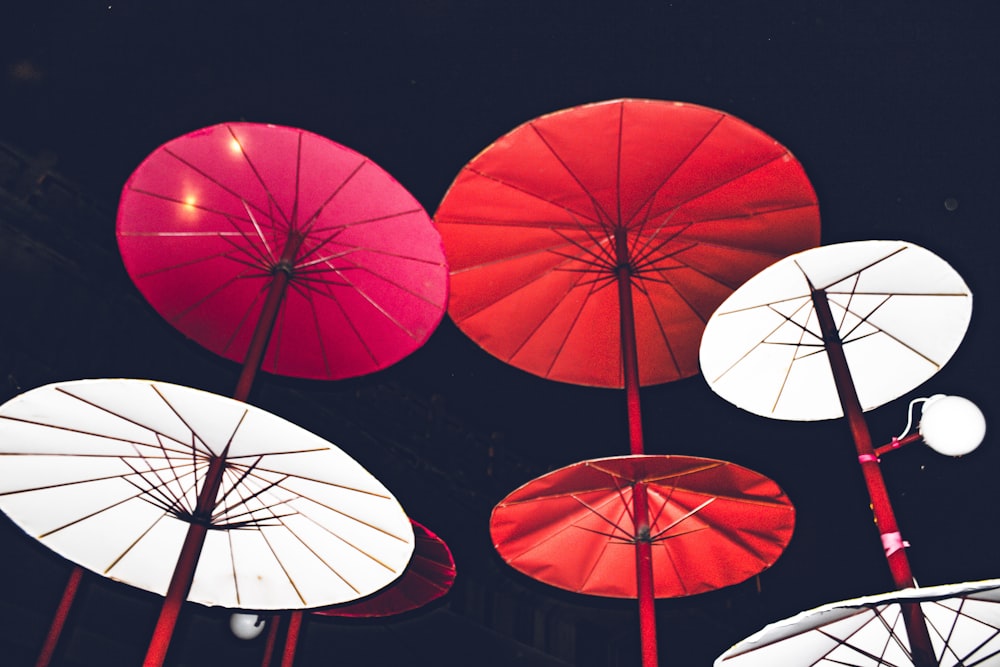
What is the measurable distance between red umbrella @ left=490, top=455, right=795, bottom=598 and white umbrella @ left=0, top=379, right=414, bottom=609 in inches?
33.2

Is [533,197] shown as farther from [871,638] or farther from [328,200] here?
[871,638]

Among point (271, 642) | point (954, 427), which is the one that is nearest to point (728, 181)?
point (954, 427)

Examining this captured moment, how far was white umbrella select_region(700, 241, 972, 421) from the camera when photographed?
158 inches

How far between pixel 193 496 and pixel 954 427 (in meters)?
4.02

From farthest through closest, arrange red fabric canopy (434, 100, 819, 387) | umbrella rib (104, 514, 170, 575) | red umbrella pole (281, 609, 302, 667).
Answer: red umbrella pole (281, 609, 302, 667) → red fabric canopy (434, 100, 819, 387) → umbrella rib (104, 514, 170, 575)

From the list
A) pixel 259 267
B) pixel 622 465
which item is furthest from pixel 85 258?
pixel 622 465

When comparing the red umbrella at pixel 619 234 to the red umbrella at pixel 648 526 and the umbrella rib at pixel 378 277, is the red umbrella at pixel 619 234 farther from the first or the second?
the umbrella rib at pixel 378 277

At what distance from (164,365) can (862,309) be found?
6091 mm

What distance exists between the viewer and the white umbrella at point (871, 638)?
3.43 meters

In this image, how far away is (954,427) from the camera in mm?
3797

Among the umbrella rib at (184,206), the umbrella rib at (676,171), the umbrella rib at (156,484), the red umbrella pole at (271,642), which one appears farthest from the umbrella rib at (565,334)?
the red umbrella pole at (271,642)

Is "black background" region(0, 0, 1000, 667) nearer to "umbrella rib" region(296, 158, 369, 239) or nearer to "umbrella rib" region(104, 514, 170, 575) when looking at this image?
"umbrella rib" region(104, 514, 170, 575)

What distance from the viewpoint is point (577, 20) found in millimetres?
5801

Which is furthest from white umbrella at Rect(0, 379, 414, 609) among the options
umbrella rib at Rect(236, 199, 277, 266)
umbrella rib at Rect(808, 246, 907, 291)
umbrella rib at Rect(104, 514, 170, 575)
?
umbrella rib at Rect(808, 246, 907, 291)
